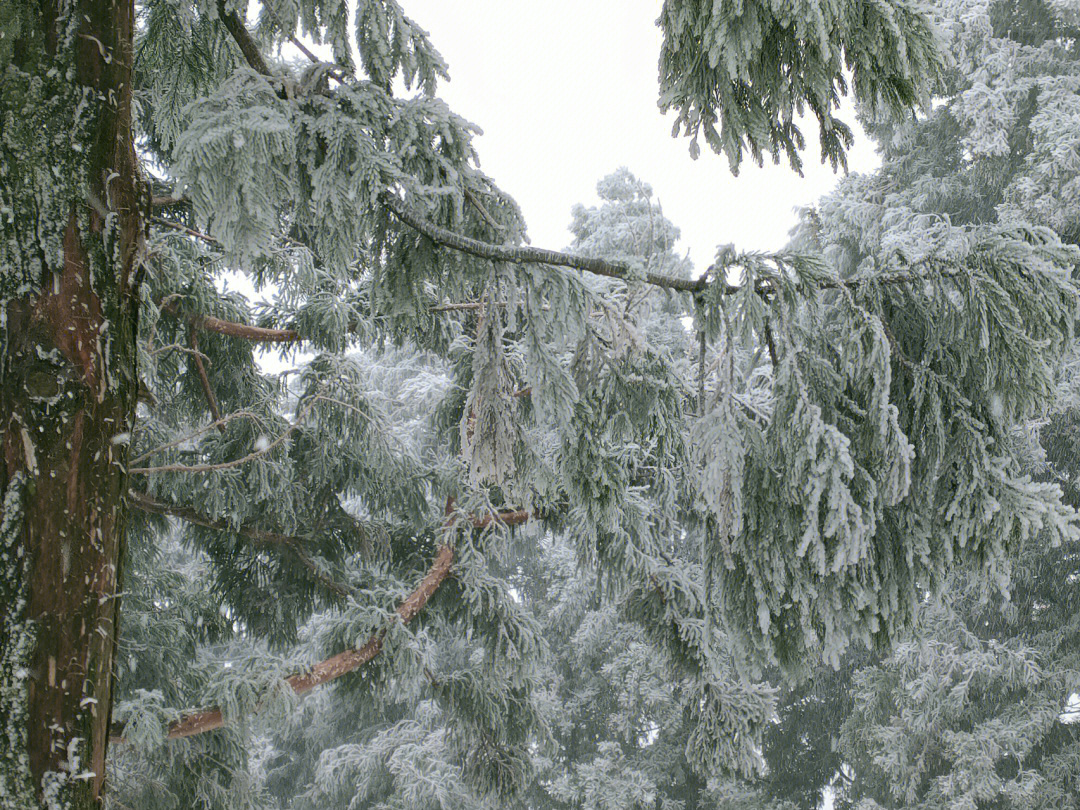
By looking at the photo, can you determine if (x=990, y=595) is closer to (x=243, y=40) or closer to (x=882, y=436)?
(x=882, y=436)

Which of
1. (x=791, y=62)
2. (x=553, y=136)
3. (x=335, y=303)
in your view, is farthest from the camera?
(x=553, y=136)

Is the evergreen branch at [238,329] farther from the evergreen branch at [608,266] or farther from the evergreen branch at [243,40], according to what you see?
the evergreen branch at [608,266]

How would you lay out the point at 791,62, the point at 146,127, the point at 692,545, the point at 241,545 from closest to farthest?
the point at 791,62, the point at 146,127, the point at 241,545, the point at 692,545

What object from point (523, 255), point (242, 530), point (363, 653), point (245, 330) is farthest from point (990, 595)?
point (523, 255)

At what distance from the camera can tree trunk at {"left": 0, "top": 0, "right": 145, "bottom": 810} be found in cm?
176

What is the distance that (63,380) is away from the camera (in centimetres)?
187

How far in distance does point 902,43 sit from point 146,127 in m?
4.17

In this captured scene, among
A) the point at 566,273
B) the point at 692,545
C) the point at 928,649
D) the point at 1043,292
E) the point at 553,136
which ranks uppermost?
the point at 553,136

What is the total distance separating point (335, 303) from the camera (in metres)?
5.37

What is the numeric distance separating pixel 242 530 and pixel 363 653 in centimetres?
109

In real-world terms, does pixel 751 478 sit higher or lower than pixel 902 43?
lower

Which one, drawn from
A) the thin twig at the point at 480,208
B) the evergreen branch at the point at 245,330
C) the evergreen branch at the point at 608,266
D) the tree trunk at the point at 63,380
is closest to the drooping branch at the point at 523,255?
the evergreen branch at the point at 608,266

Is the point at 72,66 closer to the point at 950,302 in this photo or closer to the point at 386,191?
the point at 386,191

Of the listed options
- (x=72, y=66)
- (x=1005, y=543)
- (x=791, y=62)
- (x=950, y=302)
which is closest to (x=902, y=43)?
(x=791, y=62)
